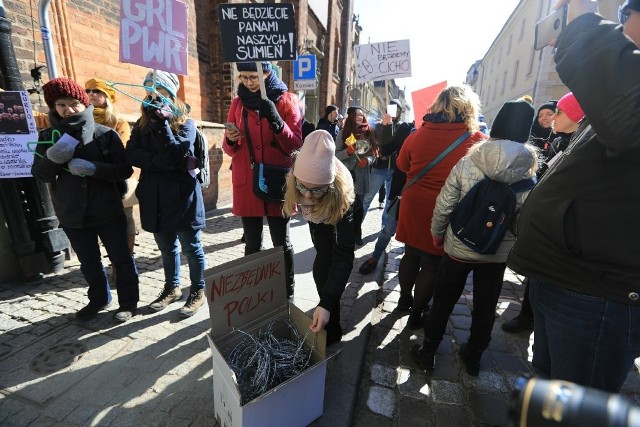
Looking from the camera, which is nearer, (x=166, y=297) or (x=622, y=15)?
(x=622, y=15)

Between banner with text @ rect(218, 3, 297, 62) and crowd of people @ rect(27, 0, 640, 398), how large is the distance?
5.0 inches

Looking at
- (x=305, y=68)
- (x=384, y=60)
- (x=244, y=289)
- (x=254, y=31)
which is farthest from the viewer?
(x=305, y=68)

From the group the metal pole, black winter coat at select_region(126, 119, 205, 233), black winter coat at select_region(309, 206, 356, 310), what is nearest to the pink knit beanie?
black winter coat at select_region(309, 206, 356, 310)

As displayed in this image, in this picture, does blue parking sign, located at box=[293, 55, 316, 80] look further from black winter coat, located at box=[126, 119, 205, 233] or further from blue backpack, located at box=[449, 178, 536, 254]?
blue backpack, located at box=[449, 178, 536, 254]

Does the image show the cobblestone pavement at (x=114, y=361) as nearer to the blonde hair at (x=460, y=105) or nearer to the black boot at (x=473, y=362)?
the black boot at (x=473, y=362)

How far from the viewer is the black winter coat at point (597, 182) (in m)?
0.88

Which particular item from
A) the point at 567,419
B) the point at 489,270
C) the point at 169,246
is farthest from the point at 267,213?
the point at 567,419

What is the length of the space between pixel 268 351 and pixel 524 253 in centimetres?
128

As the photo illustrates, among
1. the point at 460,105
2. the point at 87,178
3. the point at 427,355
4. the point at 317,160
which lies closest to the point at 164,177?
the point at 87,178

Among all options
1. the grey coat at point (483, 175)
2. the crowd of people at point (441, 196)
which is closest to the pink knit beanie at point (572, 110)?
the crowd of people at point (441, 196)

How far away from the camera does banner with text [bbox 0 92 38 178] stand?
271 centimetres

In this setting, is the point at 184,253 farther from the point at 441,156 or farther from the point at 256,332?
the point at 441,156

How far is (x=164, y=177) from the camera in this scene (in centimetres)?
252

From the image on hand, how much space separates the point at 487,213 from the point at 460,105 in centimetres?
80
